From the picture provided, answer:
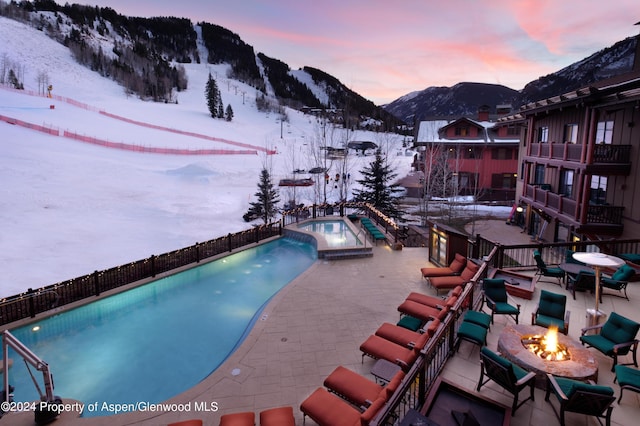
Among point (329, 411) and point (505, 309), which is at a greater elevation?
point (505, 309)

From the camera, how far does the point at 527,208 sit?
92.3 ft

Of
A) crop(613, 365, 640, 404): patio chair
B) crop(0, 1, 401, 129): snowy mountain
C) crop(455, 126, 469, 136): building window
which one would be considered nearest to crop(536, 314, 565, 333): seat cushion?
crop(613, 365, 640, 404): patio chair

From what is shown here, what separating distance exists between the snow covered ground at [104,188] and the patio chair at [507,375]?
2118 cm

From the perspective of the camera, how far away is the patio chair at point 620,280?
10.8 meters

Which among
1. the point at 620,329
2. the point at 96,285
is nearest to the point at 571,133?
the point at 620,329

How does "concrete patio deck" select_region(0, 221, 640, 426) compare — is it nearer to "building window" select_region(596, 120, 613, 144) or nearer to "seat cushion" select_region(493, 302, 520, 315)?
"seat cushion" select_region(493, 302, 520, 315)

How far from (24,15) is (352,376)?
16208 centimetres

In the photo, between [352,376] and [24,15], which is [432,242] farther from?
[24,15]

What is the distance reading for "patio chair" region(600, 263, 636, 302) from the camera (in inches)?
425

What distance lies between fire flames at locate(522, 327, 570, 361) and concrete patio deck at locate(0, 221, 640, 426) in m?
0.77

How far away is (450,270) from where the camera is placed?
14.8 meters

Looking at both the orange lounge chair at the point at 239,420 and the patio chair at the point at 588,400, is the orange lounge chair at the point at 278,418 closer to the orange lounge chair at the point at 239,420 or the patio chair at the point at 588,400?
the orange lounge chair at the point at 239,420

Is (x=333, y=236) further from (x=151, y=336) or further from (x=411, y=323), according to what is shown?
(x=151, y=336)

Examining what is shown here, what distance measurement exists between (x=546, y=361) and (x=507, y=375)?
1.49 metres
